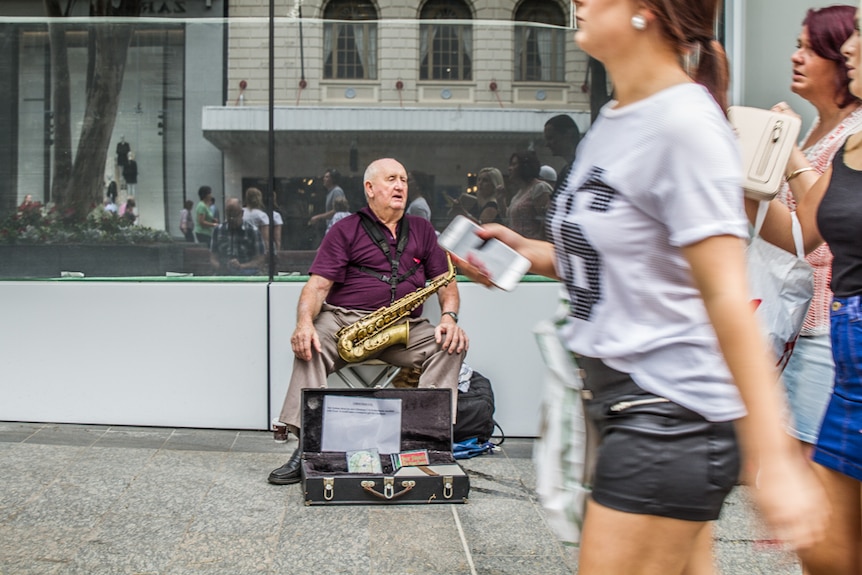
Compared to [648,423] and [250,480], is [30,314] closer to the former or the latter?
[250,480]

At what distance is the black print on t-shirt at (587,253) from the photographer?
5.80 feet

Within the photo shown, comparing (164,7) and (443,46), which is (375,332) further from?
(164,7)

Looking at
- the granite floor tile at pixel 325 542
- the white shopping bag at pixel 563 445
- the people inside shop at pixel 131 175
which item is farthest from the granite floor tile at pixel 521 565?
the people inside shop at pixel 131 175

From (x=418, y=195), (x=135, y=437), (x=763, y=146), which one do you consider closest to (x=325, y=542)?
(x=135, y=437)

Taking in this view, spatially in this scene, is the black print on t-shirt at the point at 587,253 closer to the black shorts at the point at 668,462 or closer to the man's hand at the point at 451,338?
the black shorts at the point at 668,462

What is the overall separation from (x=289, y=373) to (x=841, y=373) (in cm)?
384

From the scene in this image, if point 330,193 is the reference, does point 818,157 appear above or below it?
below

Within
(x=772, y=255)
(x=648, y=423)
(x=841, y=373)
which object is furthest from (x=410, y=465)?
(x=648, y=423)

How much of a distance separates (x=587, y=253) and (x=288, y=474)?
3286 mm

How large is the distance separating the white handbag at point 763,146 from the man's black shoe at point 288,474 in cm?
280

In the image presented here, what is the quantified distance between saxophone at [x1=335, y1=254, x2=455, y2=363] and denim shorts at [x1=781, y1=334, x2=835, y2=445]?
243 cm

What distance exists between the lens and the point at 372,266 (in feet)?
17.4

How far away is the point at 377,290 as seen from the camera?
5.26 metres

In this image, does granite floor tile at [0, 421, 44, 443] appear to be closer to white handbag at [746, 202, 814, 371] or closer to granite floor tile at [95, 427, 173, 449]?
granite floor tile at [95, 427, 173, 449]
